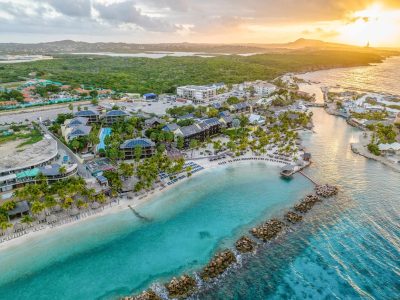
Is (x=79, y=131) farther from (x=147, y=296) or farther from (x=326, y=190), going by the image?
(x=326, y=190)

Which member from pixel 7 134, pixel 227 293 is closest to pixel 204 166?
pixel 227 293

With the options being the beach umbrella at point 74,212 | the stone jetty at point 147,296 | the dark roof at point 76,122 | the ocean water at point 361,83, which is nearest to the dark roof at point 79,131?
the dark roof at point 76,122

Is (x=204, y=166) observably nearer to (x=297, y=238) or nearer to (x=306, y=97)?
(x=297, y=238)

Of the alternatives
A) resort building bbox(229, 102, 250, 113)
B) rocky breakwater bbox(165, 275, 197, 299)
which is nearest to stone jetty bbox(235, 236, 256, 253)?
rocky breakwater bbox(165, 275, 197, 299)

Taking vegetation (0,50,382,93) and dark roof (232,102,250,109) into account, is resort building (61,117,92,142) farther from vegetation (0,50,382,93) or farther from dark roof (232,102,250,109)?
vegetation (0,50,382,93)

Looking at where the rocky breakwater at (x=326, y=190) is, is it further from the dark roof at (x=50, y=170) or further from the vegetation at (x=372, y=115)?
the vegetation at (x=372, y=115)
